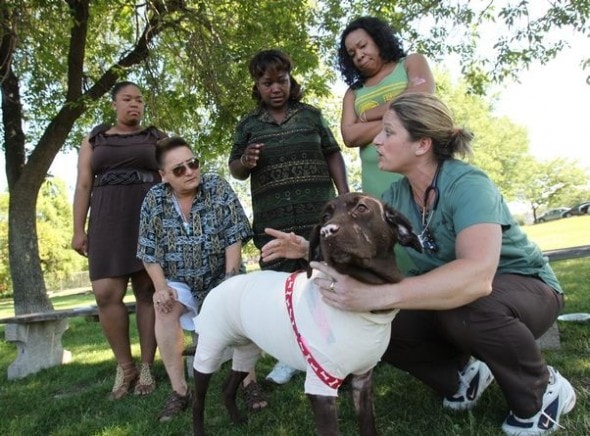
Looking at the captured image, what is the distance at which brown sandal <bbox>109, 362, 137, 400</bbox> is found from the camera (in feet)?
15.0

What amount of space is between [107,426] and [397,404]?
209 centimetres

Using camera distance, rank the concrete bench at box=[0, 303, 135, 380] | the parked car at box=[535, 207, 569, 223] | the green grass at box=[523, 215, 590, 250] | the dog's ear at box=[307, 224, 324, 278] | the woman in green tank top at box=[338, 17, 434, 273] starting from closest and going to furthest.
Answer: the dog's ear at box=[307, 224, 324, 278], the woman in green tank top at box=[338, 17, 434, 273], the concrete bench at box=[0, 303, 135, 380], the green grass at box=[523, 215, 590, 250], the parked car at box=[535, 207, 569, 223]

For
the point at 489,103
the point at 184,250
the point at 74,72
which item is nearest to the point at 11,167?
the point at 74,72

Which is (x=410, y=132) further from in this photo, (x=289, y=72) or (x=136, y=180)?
(x=136, y=180)

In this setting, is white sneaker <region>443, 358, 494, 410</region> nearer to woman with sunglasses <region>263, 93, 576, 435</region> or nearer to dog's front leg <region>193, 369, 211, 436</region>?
woman with sunglasses <region>263, 93, 576, 435</region>

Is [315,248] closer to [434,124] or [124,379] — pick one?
[434,124]

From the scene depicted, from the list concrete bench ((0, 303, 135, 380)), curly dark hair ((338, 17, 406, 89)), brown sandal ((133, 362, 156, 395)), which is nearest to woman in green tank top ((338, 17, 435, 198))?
curly dark hair ((338, 17, 406, 89))

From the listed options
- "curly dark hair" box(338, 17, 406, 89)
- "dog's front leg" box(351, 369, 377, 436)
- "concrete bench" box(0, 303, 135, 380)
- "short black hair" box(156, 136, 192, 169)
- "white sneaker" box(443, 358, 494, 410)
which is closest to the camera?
"dog's front leg" box(351, 369, 377, 436)

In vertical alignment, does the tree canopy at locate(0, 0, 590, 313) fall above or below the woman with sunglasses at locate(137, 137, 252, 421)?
above

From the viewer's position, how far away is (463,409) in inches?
124

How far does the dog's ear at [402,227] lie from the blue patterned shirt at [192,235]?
5.94 ft

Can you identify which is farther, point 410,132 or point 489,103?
point 489,103

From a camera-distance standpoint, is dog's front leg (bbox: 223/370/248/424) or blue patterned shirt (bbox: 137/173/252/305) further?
blue patterned shirt (bbox: 137/173/252/305)

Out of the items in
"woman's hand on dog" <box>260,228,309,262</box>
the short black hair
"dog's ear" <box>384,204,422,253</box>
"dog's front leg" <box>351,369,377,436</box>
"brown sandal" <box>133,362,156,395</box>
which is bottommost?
"brown sandal" <box>133,362,156,395</box>
